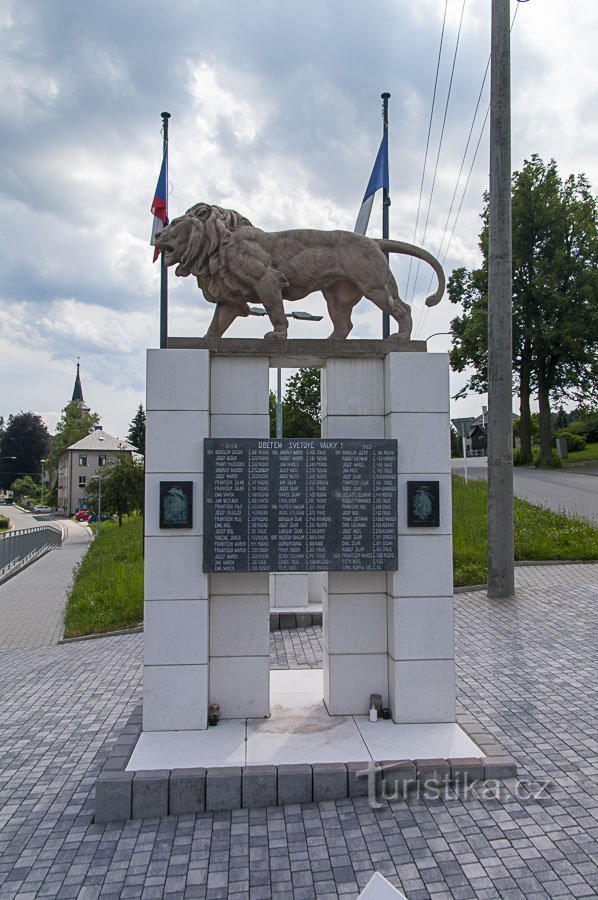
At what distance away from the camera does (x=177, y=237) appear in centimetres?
605

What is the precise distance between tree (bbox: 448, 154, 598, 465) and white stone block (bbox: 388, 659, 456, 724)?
2469cm

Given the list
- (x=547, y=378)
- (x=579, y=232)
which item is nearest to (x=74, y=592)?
(x=547, y=378)

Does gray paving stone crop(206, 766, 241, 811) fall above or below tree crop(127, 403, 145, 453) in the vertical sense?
below

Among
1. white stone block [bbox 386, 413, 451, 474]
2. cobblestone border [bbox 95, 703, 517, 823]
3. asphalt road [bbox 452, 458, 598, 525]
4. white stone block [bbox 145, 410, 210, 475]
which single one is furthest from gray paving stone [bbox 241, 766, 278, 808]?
asphalt road [bbox 452, 458, 598, 525]

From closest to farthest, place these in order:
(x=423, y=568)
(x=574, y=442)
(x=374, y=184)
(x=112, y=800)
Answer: (x=112, y=800), (x=423, y=568), (x=374, y=184), (x=574, y=442)

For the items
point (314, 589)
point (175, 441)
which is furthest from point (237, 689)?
point (314, 589)

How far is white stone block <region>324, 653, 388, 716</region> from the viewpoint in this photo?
18.9 feet

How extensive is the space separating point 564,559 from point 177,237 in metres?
9.91

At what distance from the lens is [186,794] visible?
4.53 m

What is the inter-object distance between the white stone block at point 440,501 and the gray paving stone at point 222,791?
2.35 meters

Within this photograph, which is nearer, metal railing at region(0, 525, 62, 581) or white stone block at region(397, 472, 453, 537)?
white stone block at region(397, 472, 453, 537)

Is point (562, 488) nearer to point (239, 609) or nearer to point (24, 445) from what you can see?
point (239, 609)

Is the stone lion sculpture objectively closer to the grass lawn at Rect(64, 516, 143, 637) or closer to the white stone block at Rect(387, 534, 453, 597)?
the white stone block at Rect(387, 534, 453, 597)

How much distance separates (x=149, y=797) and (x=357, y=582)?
237cm
